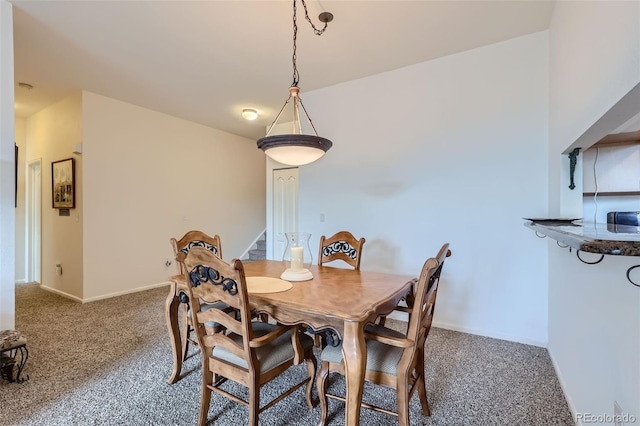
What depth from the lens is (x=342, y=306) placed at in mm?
1472

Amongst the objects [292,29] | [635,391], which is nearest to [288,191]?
[292,29]

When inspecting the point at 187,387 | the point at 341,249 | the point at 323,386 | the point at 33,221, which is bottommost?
the point at 187,387

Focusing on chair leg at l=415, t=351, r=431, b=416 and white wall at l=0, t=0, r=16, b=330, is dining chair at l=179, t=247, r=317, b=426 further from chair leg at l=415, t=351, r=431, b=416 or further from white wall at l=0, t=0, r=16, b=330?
white wall at l=0, t=0, r=16, b=330

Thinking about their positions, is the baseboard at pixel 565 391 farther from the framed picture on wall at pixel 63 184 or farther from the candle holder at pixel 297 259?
the framed picture on wall at pixel 63 184

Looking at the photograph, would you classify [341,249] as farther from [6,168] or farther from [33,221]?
[33,221]

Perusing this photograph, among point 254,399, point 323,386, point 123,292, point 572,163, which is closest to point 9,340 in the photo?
point 254,399

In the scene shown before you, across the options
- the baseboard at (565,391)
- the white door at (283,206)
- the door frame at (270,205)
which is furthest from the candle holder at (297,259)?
the door frame at (270,205)

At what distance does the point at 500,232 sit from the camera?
9.33ft

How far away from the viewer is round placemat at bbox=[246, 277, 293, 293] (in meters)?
1.76

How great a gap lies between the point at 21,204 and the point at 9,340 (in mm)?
4111

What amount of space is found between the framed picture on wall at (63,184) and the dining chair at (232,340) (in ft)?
11.6

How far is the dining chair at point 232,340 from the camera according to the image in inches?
56.4

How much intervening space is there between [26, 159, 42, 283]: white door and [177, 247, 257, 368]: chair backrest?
16.3 ft

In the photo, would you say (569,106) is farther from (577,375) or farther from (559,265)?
(577,375)
